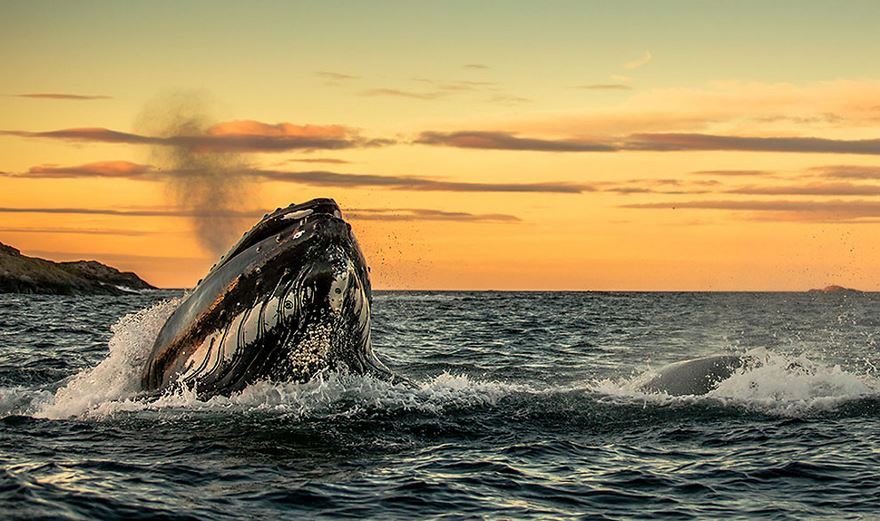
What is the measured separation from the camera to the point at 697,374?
14859 mm

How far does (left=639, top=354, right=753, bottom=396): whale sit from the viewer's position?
47.6ft

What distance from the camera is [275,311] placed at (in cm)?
1082

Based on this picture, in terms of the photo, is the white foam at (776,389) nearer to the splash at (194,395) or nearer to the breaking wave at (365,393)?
the breaking wave at (365,393)

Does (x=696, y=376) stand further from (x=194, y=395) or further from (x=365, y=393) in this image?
(x=194, y=395)

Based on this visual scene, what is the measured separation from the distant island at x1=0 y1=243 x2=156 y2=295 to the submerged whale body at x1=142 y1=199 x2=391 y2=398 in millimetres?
119306

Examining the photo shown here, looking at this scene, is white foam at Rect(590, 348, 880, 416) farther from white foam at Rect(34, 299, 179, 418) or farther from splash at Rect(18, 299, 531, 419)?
white foam at Rect(34, 299, 179, 418)

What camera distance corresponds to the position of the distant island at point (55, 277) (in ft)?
403

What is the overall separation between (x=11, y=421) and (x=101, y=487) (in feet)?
12.8

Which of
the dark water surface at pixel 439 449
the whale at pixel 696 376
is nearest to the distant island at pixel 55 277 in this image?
the dark water surface at pixel 439 449

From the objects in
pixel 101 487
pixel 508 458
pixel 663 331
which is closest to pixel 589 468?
pixel 508 458

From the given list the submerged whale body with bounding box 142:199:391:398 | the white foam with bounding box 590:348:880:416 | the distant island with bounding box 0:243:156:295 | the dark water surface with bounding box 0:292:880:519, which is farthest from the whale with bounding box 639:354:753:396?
the distant island with bounding box 0:243:156:295

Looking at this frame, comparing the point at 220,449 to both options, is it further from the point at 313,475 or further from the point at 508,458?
the point at 508,458

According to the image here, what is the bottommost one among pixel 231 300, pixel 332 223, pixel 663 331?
pixel 663 331

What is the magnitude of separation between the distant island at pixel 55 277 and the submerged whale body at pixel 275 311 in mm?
119306
